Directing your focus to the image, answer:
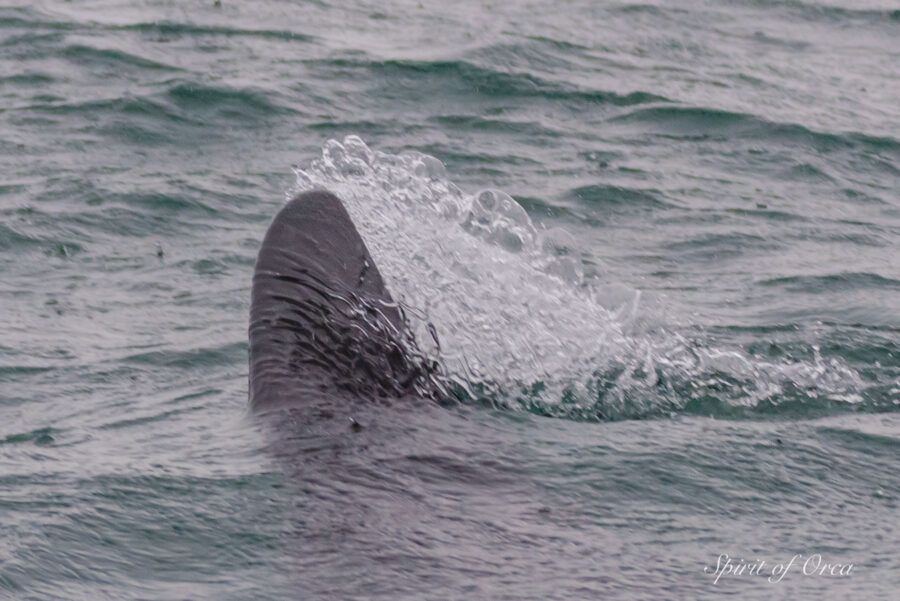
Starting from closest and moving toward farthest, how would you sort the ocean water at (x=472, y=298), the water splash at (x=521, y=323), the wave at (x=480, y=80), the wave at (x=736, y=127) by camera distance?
the ocean water at (x=472, y=298) → the water splash at (x=521, y=323) → the wave at (x=736, y=127) → the wave at (x=480, y=80)

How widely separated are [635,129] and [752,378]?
5231 millimetres

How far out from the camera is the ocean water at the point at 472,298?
14.6ft

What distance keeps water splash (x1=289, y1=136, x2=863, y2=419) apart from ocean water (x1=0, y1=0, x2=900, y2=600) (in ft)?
0.07

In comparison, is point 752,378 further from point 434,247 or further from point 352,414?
point 352,414

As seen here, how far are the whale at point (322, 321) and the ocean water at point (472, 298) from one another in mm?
148

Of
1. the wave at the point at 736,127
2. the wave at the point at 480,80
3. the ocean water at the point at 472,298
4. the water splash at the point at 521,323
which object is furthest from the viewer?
the wave at the point at 480,80

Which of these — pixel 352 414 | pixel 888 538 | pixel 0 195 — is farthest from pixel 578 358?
pixel 0 195

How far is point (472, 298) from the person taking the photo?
670 centimetres

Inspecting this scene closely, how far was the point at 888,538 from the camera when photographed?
15.2 feet

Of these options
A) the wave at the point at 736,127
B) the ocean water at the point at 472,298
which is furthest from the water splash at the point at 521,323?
the wave at the point at 736,127

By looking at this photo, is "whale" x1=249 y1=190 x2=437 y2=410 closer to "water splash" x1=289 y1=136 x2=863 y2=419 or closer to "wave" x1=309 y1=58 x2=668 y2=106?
"water splash" x1=289 y1=136 x2=863 y2=419

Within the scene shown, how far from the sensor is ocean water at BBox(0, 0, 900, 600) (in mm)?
4445

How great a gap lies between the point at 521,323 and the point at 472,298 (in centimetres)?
27

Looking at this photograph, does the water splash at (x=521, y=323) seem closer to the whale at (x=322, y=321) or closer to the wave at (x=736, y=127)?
the whale at (x=322, y=321)
